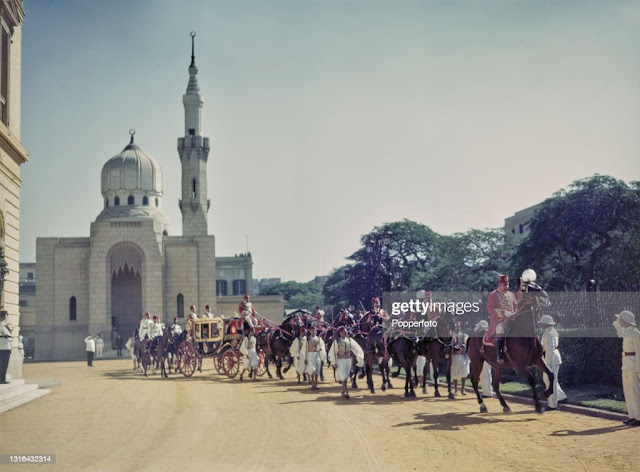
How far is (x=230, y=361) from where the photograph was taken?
26750mm

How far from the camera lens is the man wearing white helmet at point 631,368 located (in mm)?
12797

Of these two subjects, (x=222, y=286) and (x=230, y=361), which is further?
(x=222, y=286)

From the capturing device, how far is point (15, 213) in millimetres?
21453

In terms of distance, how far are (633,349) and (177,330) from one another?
19378mm

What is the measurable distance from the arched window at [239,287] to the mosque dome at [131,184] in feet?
103

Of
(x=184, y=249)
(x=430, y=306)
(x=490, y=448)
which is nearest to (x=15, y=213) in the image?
(x=430, y=306)

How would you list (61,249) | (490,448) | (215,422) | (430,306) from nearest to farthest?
(490,448) < (215,422) < (430,306) < (61,249)

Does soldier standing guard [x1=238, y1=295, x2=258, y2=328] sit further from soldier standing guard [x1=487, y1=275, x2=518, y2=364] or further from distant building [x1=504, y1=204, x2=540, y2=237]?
distant building [x1=504, y1=204, x2=540, y2=237]

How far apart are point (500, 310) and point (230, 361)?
46.5ft

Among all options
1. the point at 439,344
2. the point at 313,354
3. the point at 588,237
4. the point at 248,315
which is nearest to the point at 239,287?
the point at 588,237

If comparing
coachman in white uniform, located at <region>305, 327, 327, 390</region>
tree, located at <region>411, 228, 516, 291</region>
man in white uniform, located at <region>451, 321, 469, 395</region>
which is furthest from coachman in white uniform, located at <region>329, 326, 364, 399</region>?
tree, located at <region>411, 228, 516, 291</region>

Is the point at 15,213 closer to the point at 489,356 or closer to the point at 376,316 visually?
the point at 376,316

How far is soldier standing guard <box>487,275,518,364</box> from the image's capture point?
14.6 metres

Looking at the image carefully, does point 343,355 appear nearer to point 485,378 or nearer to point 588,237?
point 485,378
